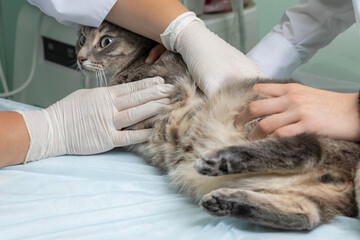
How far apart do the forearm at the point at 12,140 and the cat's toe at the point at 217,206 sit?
664 mm

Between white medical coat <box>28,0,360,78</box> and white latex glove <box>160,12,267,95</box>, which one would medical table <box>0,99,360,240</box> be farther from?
white medical coat <box>28,0,360,78</box>

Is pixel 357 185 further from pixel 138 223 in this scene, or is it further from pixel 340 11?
pixel 340 11

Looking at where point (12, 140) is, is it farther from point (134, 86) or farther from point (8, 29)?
point (8, 29)

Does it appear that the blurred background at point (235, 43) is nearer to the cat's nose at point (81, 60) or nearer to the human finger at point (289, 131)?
the cat's nose at point (81, 60)

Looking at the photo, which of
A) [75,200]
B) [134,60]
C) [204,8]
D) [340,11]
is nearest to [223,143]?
[75,200]

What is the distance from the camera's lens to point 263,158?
106 centimetres

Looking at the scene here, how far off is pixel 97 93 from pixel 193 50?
372 millimetres

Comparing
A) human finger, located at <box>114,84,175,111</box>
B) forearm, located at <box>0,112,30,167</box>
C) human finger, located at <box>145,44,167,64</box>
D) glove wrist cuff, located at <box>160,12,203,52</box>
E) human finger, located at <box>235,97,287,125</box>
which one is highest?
glove wrist cuff, located at <box>160,12,203,52</box>

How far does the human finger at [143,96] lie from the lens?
1466 millimetres

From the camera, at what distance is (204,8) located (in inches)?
89.1

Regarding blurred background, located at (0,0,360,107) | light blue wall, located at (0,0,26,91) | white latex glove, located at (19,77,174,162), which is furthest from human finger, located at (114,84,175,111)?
light blue wall, located at (0,0,26,91)

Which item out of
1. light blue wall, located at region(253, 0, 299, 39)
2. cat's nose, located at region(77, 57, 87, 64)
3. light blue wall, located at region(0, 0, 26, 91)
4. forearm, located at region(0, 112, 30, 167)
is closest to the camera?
forearm, located at region(0, 112, 30, 167)

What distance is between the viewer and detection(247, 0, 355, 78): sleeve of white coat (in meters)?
1.76

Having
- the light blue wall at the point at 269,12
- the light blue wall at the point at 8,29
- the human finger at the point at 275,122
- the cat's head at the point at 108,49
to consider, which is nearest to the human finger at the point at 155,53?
the cat's head at the point at 108,49
